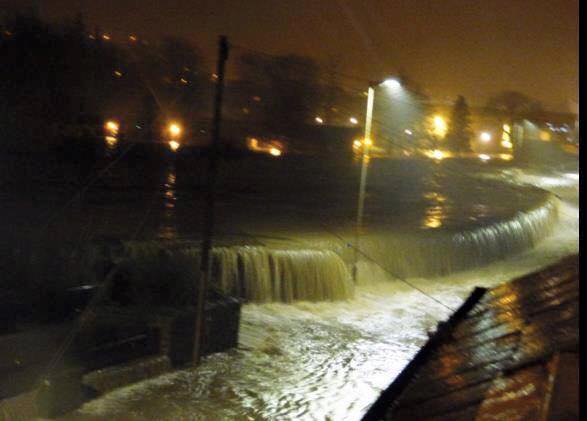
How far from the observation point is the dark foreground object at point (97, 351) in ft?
27.0

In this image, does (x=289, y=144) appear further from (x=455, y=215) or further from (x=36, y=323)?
(x=36, y=323)

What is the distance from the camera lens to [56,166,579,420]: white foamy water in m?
9.30

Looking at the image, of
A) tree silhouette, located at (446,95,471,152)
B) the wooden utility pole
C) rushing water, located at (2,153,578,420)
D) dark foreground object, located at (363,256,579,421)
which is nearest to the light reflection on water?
rushing water, located at (2,153,578,420)

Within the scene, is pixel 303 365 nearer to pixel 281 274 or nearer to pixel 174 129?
pixel 281 274

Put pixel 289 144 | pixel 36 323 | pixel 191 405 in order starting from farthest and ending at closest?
pixel 289 144
pixel 36 323
pixel 191 405

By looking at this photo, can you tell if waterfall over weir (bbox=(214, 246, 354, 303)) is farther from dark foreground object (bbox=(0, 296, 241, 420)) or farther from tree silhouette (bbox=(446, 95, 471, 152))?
tree silhouette (bbox=(446, 95, 471, 152))

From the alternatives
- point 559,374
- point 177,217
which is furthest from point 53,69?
point 559,374

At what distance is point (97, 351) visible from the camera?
31.1 feet

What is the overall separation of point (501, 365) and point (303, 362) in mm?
7548

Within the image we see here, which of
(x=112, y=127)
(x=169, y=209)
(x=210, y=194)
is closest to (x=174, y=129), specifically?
(x=112, y=127)

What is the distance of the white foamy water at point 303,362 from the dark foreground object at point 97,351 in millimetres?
223

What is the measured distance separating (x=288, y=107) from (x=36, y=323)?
39436mm

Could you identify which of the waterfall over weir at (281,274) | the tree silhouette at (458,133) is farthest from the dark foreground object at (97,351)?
the tree silhouette at (458,133)

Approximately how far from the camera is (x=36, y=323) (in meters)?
10.0
